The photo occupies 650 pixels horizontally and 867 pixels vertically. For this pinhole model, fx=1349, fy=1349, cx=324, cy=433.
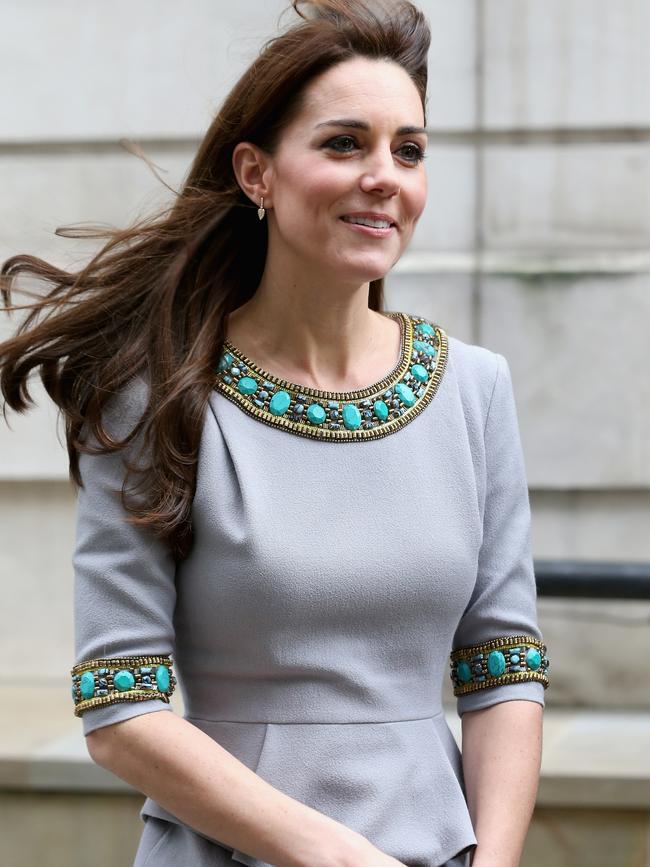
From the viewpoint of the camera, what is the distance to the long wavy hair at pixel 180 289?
82.3 inches

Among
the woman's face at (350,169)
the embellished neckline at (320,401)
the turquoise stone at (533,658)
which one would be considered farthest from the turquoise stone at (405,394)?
the turquoise stone at (533,658)

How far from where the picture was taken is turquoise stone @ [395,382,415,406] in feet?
7.41

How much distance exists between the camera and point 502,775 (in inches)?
86.3

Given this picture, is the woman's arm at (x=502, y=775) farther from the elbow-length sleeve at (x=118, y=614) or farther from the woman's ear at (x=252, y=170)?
the woman's ear at (x=252, y=170)

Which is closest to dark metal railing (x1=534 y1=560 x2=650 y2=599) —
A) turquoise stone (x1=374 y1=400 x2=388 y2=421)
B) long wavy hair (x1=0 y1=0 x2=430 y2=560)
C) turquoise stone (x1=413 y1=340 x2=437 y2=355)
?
turquoise stone (x1=413 y1=340 x2=437 y2=355)

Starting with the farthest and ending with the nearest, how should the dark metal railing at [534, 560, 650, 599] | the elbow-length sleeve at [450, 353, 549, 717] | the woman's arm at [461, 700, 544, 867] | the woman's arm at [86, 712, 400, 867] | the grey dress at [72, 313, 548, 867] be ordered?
the dark metal railing at [534, 560, 650, 599]
the elbow-length sleeve at [450, 353, 549, 717]
the woman's arm at [461, 700, 544, 867]
the grey dress at [72, 313, 548, 867]
the woman's arm at [86, 712, 400, 867]

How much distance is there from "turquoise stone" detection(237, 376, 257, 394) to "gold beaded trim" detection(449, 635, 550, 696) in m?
0.58

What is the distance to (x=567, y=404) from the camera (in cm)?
461

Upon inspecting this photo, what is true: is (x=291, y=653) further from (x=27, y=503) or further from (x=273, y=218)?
(x=27, y=503)

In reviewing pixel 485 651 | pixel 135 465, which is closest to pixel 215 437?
pixel 135 465

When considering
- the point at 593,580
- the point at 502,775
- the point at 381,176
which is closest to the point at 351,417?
the point at 381,176

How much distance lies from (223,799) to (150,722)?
158mm

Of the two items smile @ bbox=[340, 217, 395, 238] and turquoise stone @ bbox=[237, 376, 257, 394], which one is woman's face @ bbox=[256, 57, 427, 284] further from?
turquoise stone @ bbox=[237, 376, 257, 394]

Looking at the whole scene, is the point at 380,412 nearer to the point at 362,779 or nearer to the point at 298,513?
the point at 298,513
